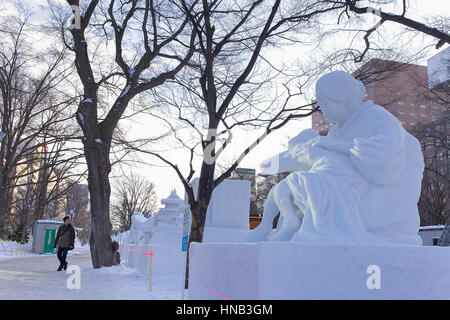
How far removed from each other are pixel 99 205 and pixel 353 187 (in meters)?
10.3

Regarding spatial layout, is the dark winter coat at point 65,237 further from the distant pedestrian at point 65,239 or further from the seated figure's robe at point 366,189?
the seated figure's robe at point 366,189

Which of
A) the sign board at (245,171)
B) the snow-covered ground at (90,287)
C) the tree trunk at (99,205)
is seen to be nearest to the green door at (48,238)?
the tree trunk at (99,205)

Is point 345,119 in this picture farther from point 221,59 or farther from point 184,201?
point 184,201

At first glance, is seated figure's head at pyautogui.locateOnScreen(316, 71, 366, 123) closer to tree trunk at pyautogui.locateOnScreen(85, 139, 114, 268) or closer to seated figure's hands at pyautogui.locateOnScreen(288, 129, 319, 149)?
seated figure's hands at pyautogui.locateOnScreen(288, 129, 319, 149)

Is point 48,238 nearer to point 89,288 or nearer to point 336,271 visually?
point 89,288

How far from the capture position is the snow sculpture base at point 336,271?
2.63 metres

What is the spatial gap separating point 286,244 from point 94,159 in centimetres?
1064

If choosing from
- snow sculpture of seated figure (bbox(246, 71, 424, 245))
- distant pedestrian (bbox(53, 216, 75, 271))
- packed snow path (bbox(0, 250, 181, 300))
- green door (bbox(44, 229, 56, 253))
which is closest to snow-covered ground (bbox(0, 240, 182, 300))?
packed snow path (bbox(0, 250, 181, 300))

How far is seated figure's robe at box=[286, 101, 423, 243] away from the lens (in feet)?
10.1

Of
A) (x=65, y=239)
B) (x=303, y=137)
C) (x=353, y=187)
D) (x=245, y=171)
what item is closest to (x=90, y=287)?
(x=65, y=239)

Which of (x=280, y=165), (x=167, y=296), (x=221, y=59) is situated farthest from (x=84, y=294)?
(x=221, y=59)

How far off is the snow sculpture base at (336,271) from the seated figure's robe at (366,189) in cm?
27

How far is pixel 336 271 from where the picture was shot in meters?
2.66

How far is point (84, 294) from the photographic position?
7.11 meters
